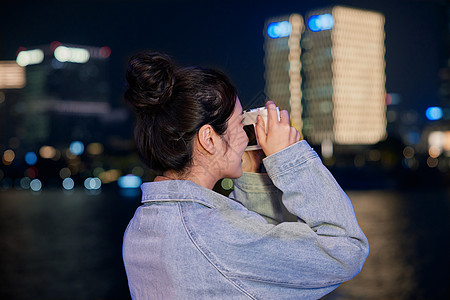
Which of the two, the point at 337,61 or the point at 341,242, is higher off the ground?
the point at 337,61

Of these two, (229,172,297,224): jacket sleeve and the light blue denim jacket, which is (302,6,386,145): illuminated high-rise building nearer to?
(229,172,297,224): jacket sleeve

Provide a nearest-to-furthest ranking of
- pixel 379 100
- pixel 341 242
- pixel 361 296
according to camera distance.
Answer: pixel 341 242 < pixel 361 296 < pixel 379 100

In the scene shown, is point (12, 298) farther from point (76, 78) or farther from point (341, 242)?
point (76, 78)

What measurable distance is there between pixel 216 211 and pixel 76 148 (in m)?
119

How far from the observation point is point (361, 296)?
9297mm

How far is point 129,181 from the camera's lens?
9688cm

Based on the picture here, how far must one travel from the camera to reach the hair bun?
3.93ft

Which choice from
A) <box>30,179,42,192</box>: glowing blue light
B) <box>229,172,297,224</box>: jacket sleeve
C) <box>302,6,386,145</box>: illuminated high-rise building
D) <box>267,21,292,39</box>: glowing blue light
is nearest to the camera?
<box>229,172,297,224</box>: jacket sleeve

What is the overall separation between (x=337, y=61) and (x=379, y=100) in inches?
673

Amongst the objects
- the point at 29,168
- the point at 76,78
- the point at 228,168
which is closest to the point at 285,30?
the point at 228,168

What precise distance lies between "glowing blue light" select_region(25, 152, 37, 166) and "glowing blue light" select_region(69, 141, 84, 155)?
33.1 ft

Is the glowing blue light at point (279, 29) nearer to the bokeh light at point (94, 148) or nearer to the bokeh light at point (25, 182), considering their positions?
the bokeh light at point (94, 148)

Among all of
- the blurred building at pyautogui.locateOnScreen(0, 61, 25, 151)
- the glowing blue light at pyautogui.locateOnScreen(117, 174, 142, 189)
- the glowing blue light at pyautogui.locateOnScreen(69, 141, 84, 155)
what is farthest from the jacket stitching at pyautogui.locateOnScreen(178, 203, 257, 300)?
the blurred building at pyautogui.locateOnScreen(0, 61, 25, 151)

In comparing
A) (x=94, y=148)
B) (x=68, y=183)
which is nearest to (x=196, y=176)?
(x=94, y=148)
